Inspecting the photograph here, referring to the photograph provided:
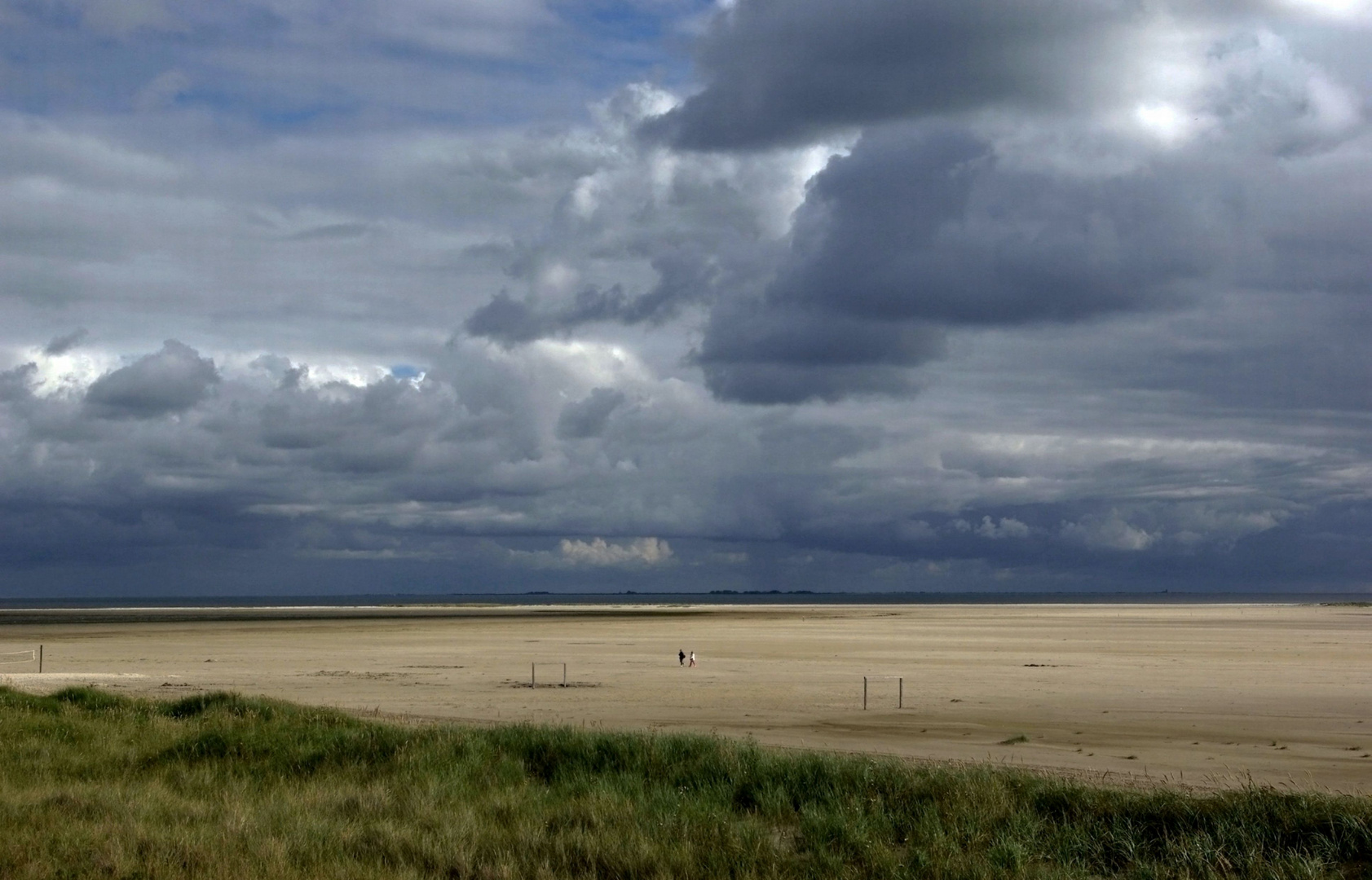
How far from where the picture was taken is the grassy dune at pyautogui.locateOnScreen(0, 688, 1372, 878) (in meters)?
11.8

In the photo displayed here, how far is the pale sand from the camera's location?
22.9 meters

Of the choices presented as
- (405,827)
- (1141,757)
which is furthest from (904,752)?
(405,827)

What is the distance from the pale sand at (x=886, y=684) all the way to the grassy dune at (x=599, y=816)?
555 centimetres

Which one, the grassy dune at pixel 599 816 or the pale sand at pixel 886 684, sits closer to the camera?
the grassy dune at pixel 599 816

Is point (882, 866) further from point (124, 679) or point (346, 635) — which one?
point (346, 635)

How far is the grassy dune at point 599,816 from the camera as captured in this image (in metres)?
11.8

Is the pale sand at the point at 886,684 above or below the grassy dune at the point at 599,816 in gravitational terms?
below

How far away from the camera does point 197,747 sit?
18.7 metres

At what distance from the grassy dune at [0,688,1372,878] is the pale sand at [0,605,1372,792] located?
5.55m

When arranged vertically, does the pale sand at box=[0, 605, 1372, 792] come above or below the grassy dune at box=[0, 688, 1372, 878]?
below

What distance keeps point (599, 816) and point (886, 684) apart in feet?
78.0

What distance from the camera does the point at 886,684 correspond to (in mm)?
36094

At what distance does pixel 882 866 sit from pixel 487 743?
815 cm

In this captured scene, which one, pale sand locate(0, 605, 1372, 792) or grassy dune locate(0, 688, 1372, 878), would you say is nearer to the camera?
grassy dune locate(0, 688, 1372, 878)
